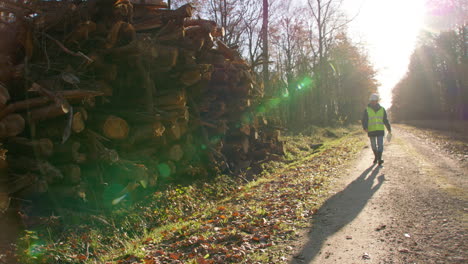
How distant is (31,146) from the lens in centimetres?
510

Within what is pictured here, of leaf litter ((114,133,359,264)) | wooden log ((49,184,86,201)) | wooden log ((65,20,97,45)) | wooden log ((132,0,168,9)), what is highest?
A: wooden log ((132,0,168,9))

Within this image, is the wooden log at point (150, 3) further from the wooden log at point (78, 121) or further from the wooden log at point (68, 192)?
the wooden log at point (68, 192)

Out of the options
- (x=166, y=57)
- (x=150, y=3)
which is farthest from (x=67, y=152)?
(x=150, y=3)

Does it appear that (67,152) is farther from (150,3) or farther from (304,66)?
(304,66)

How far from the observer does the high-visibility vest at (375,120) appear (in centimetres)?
951

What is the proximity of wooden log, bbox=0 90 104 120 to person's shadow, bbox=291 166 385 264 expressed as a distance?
4318mm

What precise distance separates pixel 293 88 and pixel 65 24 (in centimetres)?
2485

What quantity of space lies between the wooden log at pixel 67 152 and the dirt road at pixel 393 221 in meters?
4.04

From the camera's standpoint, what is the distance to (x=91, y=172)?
594cm

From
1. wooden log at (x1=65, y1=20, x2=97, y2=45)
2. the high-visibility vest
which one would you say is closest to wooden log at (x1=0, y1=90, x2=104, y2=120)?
wooden log at (x1=65, y1=20, x2=97, y2=45)

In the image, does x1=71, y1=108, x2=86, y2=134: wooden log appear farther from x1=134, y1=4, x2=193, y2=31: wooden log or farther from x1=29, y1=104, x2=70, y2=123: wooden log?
x1=134, y1=4, x2=193, y2=31: wooden log

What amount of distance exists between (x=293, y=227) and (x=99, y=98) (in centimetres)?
450

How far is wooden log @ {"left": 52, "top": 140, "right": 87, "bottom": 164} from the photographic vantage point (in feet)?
17.9

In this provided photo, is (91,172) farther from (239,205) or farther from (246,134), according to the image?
(246,134)
